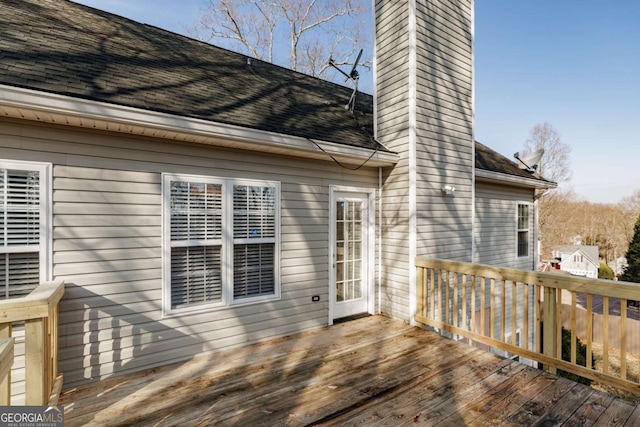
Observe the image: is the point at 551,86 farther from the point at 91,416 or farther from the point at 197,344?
the point at 91,416

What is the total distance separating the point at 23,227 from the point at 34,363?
1138mm

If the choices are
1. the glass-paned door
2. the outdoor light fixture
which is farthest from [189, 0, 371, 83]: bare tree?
the glass-paned door

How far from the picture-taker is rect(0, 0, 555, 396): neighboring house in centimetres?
258

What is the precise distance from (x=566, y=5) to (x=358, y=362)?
11.3m

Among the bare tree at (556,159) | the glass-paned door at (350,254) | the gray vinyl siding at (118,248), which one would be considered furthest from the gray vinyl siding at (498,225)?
the bare tree at (556,159)

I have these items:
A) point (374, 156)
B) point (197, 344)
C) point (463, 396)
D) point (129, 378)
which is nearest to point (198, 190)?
point (197, 344)

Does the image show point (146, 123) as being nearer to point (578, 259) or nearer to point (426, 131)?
point (426, 131)

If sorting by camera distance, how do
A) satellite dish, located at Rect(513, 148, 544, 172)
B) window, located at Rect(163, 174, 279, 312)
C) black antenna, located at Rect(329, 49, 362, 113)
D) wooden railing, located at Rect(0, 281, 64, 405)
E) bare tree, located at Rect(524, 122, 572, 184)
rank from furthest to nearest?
bare tree, located at Rect(524, 122, 572, 184), satellite dish, located at Rect(513, 148, 544, 172), black antenna, located at Rect(329, 49, 362, 113), window, located at Rect(163, 174, 279, 312), wooden railing, located at Rect(0, 281, 64, 405)

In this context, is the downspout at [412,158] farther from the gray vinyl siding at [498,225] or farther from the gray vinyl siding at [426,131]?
the gray vinyl siding at [498,225]

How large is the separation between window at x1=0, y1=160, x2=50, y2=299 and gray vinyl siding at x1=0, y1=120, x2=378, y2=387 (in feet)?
0.26

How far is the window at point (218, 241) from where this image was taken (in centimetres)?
314

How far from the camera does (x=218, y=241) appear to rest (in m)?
3.36

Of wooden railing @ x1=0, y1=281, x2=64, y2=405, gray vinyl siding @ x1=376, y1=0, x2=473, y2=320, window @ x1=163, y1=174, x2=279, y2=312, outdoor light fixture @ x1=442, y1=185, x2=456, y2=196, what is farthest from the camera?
outdoor light fixture @ x1=442, y1=185, x2=456, y2=196

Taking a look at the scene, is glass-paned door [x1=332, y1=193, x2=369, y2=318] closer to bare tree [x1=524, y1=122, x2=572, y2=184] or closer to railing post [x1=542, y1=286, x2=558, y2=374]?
railing post [x1=542, y1=286, x2=558, y2=374]
